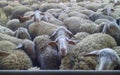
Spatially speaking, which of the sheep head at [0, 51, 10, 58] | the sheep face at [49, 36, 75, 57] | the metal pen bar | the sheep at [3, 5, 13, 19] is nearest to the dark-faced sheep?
the sheep face at [49, 36, 75, 57]

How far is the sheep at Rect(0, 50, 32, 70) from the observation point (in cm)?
330

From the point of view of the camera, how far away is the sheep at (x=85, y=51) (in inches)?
124

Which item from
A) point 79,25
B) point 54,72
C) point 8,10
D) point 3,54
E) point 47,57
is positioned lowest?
point 47,57

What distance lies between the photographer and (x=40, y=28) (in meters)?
5.34

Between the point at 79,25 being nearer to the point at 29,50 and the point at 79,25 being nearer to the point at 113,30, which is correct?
the point at 113,30

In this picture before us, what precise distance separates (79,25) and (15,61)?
237 centimetres

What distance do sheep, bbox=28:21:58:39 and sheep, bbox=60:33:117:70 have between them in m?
1.39

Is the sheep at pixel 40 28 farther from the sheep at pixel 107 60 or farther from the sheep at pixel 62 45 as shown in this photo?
the sheep at pixel 107 60

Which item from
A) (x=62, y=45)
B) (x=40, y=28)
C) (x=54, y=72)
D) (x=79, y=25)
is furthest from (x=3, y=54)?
(x=79, y=25)

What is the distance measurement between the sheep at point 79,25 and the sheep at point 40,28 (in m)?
0.47

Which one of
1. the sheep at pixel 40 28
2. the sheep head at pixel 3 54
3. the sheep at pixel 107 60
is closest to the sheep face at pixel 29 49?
the sheep head at pixel 3 54

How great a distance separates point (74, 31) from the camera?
17.6ft

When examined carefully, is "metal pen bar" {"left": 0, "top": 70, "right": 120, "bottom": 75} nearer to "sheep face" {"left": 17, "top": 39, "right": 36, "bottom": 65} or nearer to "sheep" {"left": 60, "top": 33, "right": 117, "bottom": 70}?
"sheep" {"left": 60, "top": 33, "right": 117, "bottom": 70}

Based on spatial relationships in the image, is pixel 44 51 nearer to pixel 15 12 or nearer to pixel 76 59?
pixel 76 59
